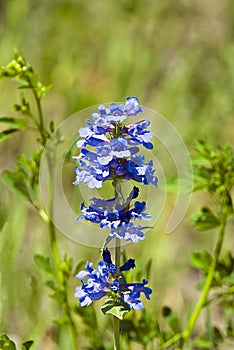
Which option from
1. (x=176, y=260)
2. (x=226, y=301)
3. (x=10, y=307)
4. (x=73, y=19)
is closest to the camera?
(x=226, y=301)

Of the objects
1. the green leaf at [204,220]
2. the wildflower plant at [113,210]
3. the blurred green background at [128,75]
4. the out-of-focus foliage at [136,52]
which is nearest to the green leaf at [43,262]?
the wildflower plant at [113,210]

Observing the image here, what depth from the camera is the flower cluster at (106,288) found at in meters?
1.32

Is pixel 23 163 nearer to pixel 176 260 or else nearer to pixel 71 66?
pixel 176 260

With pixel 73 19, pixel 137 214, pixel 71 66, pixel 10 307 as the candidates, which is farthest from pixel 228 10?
pixel 137 214

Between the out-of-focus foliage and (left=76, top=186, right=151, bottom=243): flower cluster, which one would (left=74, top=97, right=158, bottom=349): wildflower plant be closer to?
(left=76, top=186, right=151, bottom=243): flower cluster

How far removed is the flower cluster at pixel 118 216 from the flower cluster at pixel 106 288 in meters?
0.09

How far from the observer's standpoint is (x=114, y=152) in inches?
48.6

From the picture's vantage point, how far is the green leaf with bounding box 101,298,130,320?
130 centimetres

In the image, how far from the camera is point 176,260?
2.87 meters

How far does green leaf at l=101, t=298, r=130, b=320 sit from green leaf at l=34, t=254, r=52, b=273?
44 cm

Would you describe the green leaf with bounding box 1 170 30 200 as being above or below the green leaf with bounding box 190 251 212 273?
above

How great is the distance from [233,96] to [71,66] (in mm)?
808

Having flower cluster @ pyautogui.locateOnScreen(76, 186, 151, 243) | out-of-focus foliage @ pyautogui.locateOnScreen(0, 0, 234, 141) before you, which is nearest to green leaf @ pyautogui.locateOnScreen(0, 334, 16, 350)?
flower cluster @ pyautogui.locateOnScreen(76, 186, 151, 243)

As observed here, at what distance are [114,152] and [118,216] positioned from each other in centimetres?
12
